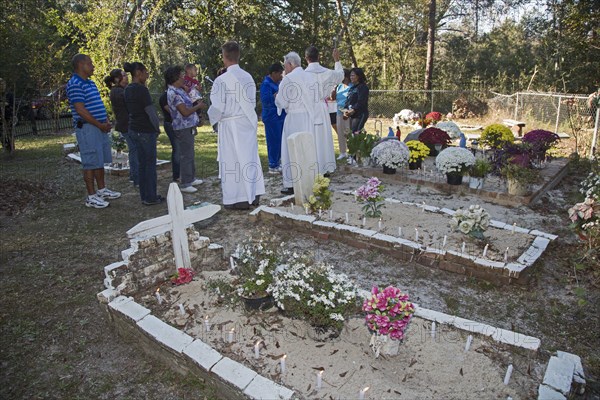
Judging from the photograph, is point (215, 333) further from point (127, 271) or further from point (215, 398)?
point (127, 271)

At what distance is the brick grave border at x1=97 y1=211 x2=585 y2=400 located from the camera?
276 cm

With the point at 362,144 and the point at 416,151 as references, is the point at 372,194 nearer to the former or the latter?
the point at 416,151

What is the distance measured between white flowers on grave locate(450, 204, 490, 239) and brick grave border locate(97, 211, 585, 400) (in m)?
1.61

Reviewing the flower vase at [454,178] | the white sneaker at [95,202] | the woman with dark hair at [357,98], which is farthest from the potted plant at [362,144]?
the white sneaker at [95,202]

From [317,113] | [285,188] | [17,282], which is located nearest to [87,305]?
[17,282]

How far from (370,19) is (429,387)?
2369 centimetres

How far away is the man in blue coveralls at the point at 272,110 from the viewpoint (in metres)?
8.45

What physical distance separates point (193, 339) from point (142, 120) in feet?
14.3

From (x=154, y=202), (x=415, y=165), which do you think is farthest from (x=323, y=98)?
(x=154, y=202)

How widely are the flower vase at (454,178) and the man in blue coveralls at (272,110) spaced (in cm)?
346

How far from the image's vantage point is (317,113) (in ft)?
26.2

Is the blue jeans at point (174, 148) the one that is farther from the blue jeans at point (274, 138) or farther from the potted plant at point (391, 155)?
the potted plant at point (391, 155)

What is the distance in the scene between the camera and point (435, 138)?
9.29 metres

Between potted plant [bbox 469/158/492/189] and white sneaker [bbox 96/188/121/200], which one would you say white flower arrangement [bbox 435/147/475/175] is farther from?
white sneaker [bbox 96/188/121/200]
